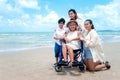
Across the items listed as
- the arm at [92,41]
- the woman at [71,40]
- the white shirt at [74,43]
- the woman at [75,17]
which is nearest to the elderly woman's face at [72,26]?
the woman at [71,40]

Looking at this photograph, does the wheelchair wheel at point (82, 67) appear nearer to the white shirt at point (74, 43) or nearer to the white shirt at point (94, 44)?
the white shirt at point (94, 44)

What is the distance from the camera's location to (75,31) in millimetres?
5941

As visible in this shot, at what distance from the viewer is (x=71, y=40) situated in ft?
19.1

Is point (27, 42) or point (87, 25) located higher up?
point (87, 25)

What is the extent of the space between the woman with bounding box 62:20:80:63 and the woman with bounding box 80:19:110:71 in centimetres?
22

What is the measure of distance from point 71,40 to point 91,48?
551 mm

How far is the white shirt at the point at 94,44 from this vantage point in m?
5.73

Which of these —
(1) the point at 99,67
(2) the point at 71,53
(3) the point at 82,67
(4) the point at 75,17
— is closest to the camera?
(2) the point at 71,53

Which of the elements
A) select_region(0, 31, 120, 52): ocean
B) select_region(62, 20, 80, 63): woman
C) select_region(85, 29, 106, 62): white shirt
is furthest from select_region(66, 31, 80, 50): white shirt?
select_region(0, 31, 120, 52): ocean

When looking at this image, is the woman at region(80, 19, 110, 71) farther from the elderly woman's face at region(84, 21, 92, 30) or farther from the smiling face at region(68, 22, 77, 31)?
the smiling face at region(68, 22, 77, 31)

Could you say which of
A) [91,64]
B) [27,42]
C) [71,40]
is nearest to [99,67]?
[91,64]

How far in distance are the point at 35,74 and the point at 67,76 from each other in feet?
2.67

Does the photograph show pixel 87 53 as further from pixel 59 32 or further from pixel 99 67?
pixel 59 32

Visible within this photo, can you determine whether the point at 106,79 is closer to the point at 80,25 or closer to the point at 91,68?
the point at 91,68
